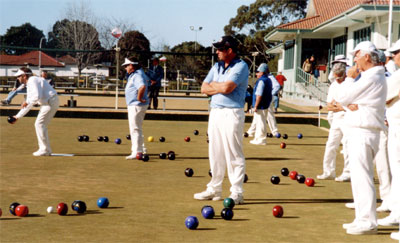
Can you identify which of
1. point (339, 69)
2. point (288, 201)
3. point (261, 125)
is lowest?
point (288, 201)

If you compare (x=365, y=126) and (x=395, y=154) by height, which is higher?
(x=365, y=126)

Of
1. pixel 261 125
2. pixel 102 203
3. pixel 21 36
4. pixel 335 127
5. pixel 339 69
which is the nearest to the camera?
pixel 102 203

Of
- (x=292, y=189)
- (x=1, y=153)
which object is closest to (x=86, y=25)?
(x=1, y=153)

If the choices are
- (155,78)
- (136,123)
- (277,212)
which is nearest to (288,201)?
(277,212)

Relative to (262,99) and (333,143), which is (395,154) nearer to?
(333,143)

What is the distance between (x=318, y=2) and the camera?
39438 millimetres

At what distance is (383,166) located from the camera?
6.36m

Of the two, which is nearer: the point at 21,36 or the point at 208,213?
the point at 208,213

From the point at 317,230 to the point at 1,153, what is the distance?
7241mm

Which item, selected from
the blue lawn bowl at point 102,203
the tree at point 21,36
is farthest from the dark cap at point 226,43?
the tree at point 21,36

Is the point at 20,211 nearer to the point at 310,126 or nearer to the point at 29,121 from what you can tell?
the point at 29,121

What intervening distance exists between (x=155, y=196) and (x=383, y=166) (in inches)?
110

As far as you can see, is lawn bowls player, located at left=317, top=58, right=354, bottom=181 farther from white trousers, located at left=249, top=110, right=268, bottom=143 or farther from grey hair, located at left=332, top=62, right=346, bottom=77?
white trousers, located at left=249, top=110, right=268, bottom=143

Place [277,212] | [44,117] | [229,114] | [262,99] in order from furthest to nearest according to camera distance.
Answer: [262,99]
[44,117]
[229,114]
[277,212]
